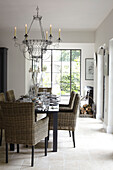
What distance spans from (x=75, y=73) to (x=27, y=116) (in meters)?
7.46

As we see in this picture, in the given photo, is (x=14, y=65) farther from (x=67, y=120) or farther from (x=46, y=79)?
(x=67, y=120)

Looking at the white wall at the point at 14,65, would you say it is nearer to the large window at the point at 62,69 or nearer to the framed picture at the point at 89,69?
the large window at the point at 62,69

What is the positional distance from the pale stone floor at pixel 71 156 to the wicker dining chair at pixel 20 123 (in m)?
0.29

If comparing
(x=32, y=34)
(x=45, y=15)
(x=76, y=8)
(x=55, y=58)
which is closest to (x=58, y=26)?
(x=32, y=34)

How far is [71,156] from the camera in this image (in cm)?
406

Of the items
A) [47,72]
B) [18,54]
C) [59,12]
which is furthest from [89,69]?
[59,12]

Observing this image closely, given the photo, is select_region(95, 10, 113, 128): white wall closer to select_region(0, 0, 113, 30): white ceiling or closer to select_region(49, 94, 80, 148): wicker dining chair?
select_region(0, 0, 113, 30): white ceiling

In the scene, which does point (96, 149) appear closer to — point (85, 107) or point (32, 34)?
point (85, 107)

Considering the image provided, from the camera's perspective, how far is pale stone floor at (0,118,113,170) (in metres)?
3.62

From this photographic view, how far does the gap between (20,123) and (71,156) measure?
1.08 m

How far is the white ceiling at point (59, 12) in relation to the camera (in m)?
4.72

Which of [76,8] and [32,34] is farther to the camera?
[32,34]

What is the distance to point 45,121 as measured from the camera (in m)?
3.96

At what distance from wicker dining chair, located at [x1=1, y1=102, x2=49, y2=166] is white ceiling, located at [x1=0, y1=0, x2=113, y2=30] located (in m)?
2.13
